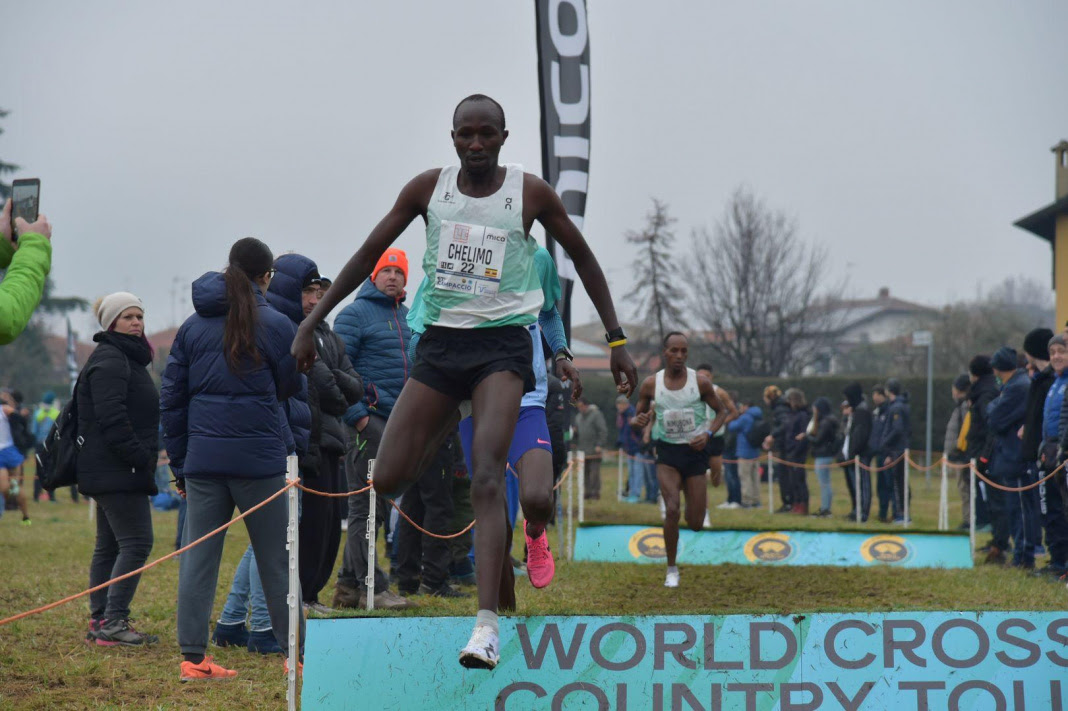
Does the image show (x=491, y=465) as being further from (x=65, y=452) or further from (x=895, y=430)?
(x=895, y=430)

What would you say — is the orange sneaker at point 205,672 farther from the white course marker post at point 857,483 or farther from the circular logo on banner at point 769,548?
the white course marker post at point 857,483

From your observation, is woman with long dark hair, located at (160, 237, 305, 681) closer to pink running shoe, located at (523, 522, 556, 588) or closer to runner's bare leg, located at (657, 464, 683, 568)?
pink running shoe, located at (523, 522, 556, 588)

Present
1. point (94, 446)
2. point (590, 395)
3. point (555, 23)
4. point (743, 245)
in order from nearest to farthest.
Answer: point (94, 446) → point (555, 23) → point (590, 395) → point (743, 245)

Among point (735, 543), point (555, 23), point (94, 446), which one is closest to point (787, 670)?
point (94, 446)

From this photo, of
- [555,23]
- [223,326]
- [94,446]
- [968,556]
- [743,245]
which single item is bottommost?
[968,556]

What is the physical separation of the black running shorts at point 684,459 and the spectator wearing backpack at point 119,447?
14.9 feet

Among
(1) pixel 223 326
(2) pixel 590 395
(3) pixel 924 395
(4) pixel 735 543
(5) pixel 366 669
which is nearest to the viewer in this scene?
(5) pixel 366 669

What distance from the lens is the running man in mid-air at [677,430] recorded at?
10.0 m

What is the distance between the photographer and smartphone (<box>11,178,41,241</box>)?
427 centimetres

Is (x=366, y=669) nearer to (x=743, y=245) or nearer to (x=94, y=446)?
(x=94, y=446)

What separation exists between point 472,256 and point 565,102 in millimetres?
6868

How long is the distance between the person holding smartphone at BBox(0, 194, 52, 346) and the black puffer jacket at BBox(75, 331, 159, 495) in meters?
3.06

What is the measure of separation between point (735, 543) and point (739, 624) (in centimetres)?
720

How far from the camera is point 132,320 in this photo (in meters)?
7.46
